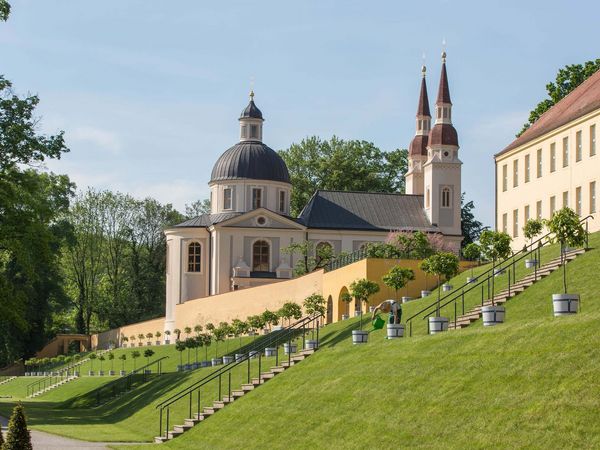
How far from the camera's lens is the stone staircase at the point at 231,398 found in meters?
36.3

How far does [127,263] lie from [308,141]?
64.6ft

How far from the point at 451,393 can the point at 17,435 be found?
8.16 metres

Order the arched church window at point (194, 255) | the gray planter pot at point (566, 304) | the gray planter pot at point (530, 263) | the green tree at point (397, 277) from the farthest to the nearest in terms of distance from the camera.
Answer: the arched church window at point (194, 255) < the green tree at point (397, 277) < the gray planter pot at point (530, 263) < the gray planter pot at point (566, 304)

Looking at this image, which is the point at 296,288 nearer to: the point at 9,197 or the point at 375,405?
the point at 9,197

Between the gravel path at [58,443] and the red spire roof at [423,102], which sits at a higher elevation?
the red spire roof at [423,102]

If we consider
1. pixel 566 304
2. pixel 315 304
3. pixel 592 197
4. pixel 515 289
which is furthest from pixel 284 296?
pixel 566 304

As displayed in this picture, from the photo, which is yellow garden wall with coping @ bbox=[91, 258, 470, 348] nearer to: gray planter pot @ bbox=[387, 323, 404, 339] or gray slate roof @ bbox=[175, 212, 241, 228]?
gray slate roof @ bbox=[175, 212, 241, 228]

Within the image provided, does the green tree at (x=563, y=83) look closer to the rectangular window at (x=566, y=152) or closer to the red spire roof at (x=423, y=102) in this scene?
the rectangular window at (x=566, y=152)

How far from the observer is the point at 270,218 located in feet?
295

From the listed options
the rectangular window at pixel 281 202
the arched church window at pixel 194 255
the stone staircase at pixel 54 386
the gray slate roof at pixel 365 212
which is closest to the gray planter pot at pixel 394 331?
the stone staircase at pixel 54 386

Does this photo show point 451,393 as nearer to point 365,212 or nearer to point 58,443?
point 58,443

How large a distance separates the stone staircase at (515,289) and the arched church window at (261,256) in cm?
5063

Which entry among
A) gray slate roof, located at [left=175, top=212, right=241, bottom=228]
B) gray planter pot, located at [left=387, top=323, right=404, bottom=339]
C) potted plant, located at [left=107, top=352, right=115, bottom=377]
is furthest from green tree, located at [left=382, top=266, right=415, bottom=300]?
gray slate roof, located at [left=175, top=212, right=241, bottom=228]

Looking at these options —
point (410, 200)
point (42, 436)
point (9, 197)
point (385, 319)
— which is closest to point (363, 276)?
point (385, 319)
